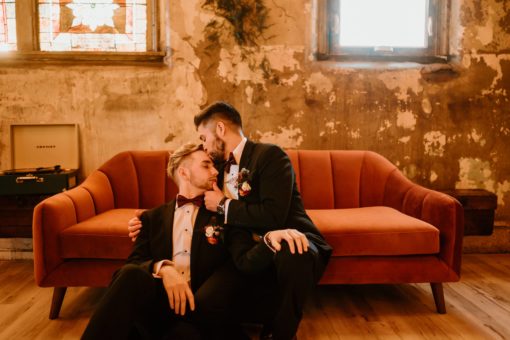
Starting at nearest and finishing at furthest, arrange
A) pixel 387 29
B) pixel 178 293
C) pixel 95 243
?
pixel 178 293 → pixel 95 243 → pixel 387 29

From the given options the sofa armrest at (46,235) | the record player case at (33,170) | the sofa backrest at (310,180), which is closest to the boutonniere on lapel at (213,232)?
the sofa armrest at (46,235)

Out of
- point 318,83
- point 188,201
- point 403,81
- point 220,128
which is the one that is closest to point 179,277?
point 188,201

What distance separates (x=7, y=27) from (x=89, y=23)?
0.73 m

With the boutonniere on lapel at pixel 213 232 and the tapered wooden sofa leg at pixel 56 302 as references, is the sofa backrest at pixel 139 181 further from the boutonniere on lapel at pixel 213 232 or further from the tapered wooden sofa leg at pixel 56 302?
the boutonniere on lapel at pixel 213 232

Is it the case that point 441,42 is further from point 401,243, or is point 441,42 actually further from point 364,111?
point 401,243

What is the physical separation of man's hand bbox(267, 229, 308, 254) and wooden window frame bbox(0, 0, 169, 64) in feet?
7.60

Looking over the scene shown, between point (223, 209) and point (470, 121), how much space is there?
282cm

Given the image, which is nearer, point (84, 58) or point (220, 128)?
point (220, 128)

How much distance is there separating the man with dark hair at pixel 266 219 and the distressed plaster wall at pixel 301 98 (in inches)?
54.9

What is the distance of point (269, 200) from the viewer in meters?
2.02

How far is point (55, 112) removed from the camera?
11.8ft

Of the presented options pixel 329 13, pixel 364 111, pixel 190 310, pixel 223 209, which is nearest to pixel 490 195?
pixel 364 111

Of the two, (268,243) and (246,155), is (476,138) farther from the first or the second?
(268,243)

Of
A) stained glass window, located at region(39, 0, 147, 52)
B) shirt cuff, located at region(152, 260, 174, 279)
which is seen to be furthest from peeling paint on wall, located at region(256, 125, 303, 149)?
shirt cuff, located at region(152, 260, 174, 279)
